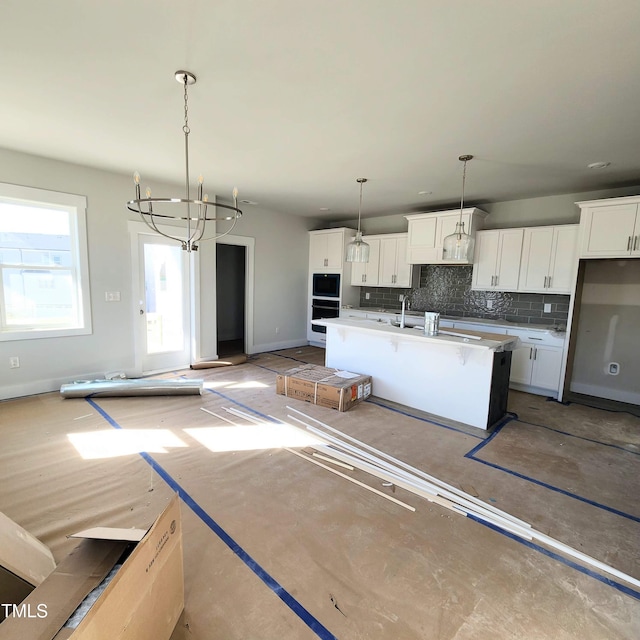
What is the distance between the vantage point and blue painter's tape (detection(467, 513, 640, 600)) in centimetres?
171

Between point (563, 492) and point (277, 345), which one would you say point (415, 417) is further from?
point (277, 345)

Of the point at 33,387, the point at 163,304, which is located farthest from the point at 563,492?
the point at 33,387

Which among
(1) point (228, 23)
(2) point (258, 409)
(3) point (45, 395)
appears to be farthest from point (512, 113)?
(3) point (45, 395)

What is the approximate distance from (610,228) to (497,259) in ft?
4.45

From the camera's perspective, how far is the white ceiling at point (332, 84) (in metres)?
1.67

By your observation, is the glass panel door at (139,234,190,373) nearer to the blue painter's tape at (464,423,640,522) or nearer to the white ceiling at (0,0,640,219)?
the white ceiling at (0,0,640,219)

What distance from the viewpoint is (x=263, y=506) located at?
87.8 inches

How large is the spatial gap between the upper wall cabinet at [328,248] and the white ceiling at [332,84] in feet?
8.69

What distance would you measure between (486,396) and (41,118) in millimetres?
4704

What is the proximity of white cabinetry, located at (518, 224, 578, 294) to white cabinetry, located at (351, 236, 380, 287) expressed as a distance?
243 centimetres

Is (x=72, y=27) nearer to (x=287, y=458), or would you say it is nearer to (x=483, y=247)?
(x=287, y=458)

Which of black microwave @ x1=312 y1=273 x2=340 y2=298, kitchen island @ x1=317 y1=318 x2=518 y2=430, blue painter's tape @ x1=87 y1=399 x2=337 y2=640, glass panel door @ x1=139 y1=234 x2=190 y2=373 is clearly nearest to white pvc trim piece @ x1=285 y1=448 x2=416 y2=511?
blue painter's tape @ x1=87 y1=399 x2=337 y2=640

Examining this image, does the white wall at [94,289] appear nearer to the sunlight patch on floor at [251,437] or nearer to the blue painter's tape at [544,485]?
the sunlight patch on floor at [251,437]

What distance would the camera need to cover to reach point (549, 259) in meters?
4.60
